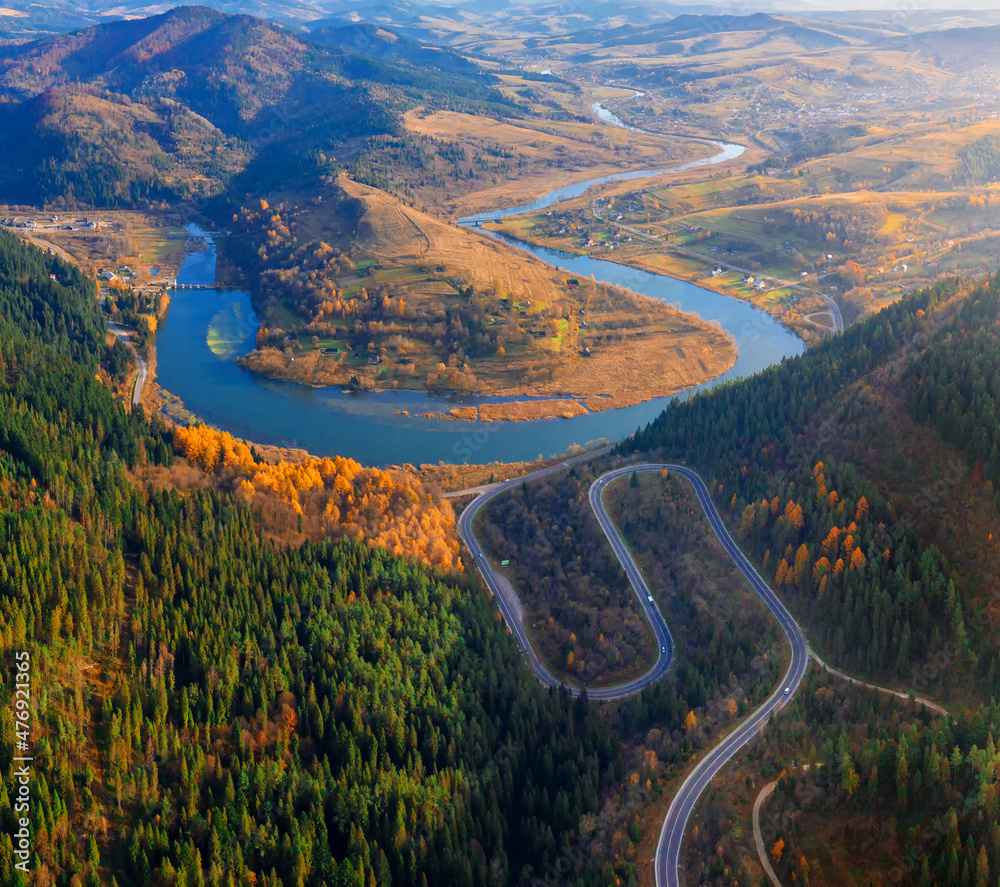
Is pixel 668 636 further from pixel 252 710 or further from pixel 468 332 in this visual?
pixel 468 332

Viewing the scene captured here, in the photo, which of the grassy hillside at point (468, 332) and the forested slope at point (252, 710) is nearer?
the forested slope at point (252, 710)

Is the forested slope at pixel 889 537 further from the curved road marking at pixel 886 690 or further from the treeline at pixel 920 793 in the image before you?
the curved road marking at pixel 886 690

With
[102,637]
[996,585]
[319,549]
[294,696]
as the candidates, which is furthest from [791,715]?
[102,637]

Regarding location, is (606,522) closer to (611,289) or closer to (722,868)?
(722,868)

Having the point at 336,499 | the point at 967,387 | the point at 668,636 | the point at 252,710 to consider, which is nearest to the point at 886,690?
the point at 668,636

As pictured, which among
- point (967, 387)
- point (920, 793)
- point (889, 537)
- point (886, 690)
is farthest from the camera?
point (967, 387)

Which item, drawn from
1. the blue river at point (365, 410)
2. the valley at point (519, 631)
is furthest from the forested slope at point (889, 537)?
the blue river at point (365, 410)
